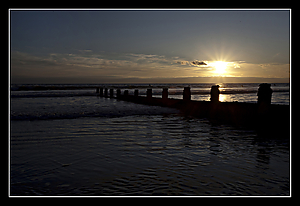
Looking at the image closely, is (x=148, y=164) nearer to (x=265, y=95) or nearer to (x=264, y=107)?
(x=264, y=107)

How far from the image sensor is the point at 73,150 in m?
5.63

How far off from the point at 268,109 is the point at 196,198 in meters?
7.08

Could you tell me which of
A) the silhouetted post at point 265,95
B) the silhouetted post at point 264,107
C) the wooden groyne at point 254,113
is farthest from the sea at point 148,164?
the silhouetted post at point 265,95

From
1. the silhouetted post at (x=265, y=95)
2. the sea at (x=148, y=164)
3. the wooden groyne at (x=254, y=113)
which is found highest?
the silhouetted post at (x=265, y=95)

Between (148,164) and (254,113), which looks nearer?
(148,164)

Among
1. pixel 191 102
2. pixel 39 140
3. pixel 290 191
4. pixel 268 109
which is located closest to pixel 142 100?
pixel 191 102

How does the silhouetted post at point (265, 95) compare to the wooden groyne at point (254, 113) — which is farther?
the silhouetted post at point (265, 95)

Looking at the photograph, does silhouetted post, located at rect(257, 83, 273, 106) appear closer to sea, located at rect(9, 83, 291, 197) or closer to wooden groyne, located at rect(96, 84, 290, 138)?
wooden groyne, located at rect(96, 84, 290, 138)

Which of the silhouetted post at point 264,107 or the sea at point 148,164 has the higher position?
the silhouetted post at point 264,107

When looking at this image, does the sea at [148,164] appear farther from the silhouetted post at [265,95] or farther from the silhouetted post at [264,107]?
the silhouetted post at [265,95]

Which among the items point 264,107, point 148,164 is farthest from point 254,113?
point 148,164

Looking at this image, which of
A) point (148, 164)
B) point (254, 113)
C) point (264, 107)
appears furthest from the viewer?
point (254, 113)

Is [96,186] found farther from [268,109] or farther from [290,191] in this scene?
[268,109]
